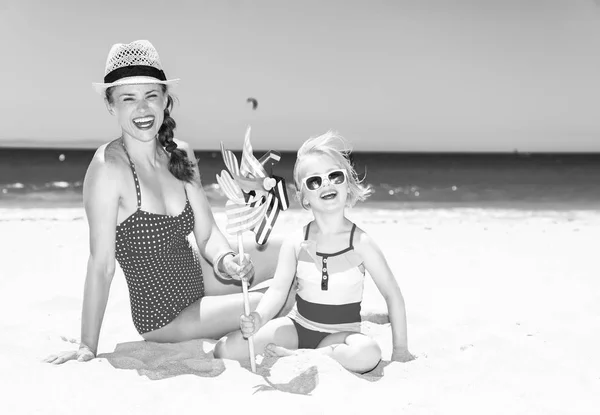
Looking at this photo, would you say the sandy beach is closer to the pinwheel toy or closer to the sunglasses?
the pinwheel toy

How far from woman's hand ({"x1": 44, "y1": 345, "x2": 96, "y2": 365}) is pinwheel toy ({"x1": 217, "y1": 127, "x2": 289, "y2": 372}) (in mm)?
849

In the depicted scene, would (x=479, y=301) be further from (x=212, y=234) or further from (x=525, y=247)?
(x=525, y=247)

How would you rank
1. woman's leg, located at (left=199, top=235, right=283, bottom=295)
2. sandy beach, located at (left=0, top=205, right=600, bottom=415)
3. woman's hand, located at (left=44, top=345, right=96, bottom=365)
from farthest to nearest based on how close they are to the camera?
woman's leg, located at (left=199, top=235, right=283, bottom=295) → woman's hand, located at (left=44, top=345, right=96, bottom=365) → sandy beach, located at (left=0, top=205, right=600, bottom=415)

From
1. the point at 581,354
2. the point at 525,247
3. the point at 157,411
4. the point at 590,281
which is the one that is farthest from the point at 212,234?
the point at 525,247

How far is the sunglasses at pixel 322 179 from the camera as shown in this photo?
3.10 m

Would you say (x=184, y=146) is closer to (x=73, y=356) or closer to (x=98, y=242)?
(x=98, y=242)

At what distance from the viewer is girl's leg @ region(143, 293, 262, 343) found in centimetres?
348

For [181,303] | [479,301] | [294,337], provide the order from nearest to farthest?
[294,337], [181,303], [479,301]

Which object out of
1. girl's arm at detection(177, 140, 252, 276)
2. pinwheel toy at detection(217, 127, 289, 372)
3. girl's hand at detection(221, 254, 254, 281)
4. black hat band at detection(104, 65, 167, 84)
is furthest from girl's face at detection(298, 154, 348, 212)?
black hat band at detection(104, 65, 167, 84)

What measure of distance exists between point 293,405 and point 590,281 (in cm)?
383

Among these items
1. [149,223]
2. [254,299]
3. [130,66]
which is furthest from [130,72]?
[254,299]

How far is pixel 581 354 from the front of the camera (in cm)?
345

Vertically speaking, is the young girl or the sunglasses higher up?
the sunglasses

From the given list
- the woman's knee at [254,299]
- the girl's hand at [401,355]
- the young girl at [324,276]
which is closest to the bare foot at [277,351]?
the young girl at [324,276]
